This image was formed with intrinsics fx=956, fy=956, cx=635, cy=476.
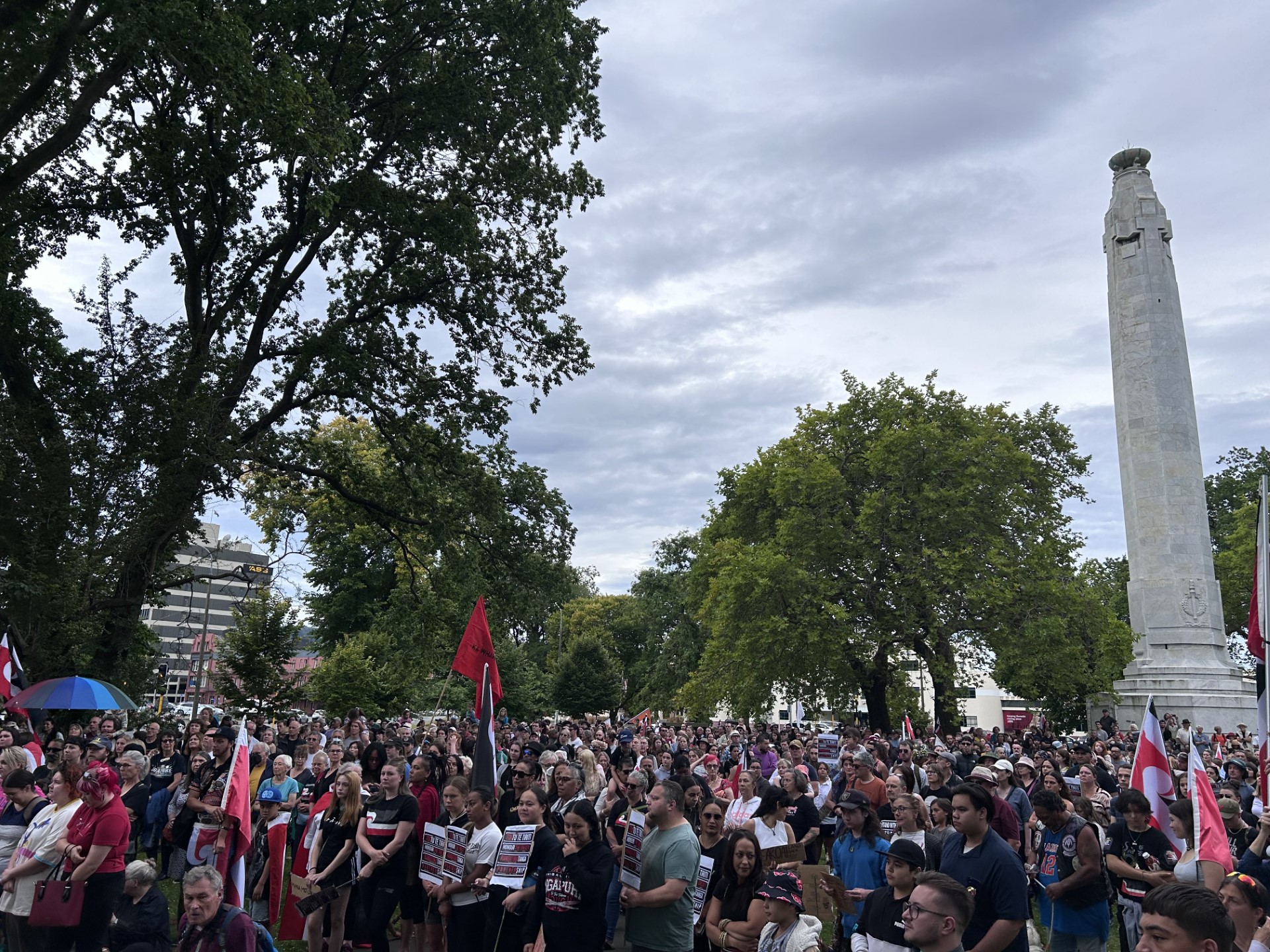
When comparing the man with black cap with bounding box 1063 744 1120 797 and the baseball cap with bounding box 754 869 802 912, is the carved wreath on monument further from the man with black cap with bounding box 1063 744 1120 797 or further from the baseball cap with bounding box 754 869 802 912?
the baseball cap with bounding box 754 869 802 912

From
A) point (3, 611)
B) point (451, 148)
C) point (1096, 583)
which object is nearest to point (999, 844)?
point (3, 611)

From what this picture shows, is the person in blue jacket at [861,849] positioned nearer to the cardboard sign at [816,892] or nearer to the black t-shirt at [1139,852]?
the cardboard sign at [816,892]

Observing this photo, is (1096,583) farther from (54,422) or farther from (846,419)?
(54,422)

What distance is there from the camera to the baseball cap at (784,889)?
490 cm

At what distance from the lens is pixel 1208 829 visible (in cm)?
634

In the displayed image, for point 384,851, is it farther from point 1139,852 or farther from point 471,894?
point 1139,852

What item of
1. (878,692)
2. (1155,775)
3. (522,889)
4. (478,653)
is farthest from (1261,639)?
(878,692)

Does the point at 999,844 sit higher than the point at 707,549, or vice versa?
the point at 707,549

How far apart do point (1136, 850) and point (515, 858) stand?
4.62m

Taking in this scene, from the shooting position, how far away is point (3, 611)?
49.5 ft

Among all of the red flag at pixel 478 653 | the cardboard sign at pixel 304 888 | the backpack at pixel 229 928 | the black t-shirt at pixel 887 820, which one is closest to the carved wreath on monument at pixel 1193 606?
the black t-shirt at pixel 887 820

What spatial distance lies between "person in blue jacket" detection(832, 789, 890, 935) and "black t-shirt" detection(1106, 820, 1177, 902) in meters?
1.78

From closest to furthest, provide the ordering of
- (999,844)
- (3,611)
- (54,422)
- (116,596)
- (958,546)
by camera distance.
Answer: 1. (999,844)
2. (3,611)
3. (54,422)
4. (116,596)
5. (958,546)

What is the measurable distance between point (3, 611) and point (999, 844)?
50.9 ft
